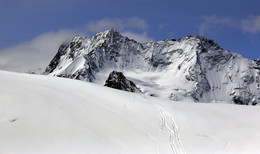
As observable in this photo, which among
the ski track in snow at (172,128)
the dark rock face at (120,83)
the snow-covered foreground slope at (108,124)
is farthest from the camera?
the dark rock face at (120,83)

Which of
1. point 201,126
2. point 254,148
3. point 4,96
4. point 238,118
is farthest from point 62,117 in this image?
point 238,118

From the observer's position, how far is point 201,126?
15219mm

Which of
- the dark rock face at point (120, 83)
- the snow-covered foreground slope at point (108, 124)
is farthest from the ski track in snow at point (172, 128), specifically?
the dark rock face at point (120, 83)

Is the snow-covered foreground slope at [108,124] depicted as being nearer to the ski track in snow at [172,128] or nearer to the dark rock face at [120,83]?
the ski track in snow at [172,128]

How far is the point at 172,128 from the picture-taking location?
47.6ft

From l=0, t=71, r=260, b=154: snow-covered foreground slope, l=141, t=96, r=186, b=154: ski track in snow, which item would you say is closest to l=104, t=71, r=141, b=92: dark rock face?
l=0, t=71, r=260, b=154: snow-covered foreground slope

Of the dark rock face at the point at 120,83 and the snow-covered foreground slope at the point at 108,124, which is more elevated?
the dark rock face at the point at 120,83

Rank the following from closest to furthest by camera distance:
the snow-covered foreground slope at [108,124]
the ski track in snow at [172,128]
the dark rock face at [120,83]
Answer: the snow-covered foreground slope at [108,124] → the ski track in snow at [172,128] → the dark rock face at [120,83]

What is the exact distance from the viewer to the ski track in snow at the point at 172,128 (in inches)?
486

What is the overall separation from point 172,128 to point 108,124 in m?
3.91

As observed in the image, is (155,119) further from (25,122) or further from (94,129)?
(25,122)

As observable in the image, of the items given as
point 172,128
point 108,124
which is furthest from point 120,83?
point 108,124

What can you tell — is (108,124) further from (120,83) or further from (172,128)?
(120,83)

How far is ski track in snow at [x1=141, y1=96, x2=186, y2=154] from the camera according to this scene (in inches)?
486
